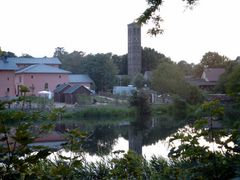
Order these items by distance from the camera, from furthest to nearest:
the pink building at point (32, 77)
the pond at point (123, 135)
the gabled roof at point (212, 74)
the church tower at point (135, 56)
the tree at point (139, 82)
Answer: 1. the church tower at point (135, 56)
2. the tree at point (139, 82)
3. the gabled roof at point (212, 74)
4. the pink building at point (32, 77)
5. the pond at point (123, 135)

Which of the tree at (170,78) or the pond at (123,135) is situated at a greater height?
the tree at (170,78)

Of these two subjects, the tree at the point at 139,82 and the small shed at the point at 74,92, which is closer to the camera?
the small shed at the point at 74,92

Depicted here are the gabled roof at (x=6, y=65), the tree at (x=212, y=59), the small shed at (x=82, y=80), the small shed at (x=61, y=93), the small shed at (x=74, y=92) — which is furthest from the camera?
the tree at (x=212, y=59)

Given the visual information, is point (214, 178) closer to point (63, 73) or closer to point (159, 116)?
point (159, 116)

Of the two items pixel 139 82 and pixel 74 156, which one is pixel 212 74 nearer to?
pixel 139 82

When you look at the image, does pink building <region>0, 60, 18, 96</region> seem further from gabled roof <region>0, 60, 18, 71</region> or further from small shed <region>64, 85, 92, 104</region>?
small shed <region>64, 85, 92, 104</region>

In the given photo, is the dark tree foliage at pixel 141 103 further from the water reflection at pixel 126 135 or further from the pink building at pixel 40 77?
the pink building at pixel 40 77

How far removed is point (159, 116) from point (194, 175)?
2689 centimetres

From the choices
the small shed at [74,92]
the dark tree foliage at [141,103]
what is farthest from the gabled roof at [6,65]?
the dark tree foliage at [141,103]

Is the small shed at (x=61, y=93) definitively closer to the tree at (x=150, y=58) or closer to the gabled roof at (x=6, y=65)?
the gabled roof at (x=6, y=65)

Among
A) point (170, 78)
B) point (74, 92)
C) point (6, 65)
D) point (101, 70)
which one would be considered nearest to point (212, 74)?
point (170, 78)

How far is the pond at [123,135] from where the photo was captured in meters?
14.5

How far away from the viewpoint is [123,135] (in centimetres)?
2000

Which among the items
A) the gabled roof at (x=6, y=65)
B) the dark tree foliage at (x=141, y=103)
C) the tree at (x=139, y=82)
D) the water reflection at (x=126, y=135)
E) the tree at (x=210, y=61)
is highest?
the tree at (x=210, y=61)
